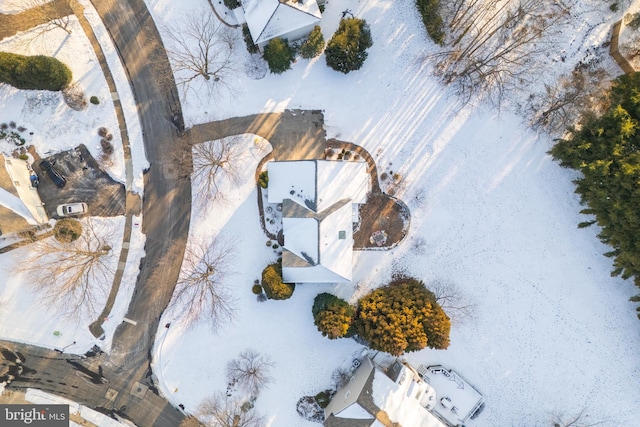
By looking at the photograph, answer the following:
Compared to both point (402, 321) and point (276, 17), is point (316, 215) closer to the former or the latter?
point (402, 321)

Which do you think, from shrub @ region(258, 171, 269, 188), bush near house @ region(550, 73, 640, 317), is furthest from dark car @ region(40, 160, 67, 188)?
bush near house @ region(550, 73, 640, 317)

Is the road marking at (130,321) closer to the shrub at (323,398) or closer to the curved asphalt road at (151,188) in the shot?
the curved asphalt road at (151,188)

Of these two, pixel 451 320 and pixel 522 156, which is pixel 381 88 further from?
pixel 451 320

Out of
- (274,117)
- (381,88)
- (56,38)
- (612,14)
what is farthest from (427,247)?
(56,38)

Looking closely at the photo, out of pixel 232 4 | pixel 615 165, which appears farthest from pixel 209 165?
pixel 615 165

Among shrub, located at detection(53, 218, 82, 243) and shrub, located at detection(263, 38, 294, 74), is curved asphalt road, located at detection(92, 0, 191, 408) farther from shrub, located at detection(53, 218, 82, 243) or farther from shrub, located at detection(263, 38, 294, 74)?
shrub, located at detection(263, 38, 294, 74)

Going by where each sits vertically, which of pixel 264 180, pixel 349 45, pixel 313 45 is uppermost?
pixel 349 45
